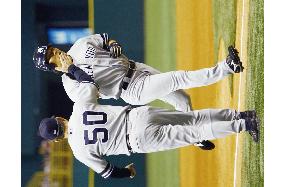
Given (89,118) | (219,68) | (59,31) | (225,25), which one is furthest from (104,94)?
(225,25)

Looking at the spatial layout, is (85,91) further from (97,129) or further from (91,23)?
(91,23)

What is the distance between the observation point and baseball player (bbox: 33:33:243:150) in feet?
9.55

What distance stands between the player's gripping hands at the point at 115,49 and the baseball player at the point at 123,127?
202 mm

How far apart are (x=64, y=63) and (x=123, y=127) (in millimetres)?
499

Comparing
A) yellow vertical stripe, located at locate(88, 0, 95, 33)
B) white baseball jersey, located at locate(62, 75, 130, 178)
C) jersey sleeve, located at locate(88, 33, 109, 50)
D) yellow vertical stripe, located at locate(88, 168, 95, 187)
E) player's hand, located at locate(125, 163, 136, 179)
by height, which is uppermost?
yellow vertical stripe, located at locate(88, 0, 95, 33)

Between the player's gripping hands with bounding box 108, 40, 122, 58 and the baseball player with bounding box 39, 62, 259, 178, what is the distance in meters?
0.20

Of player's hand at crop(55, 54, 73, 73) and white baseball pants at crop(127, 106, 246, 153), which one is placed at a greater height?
player's hand at crop(55, 54, 73, 73)

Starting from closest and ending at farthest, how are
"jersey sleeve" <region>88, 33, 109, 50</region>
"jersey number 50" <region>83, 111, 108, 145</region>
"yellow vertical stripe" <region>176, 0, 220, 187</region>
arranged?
"jersey number 50" <region>83, 111, 108, 145</region> → "jersey sleeve" <region>88, 33, 109, 50</region> → "yellow vertical stripe" <region>176, 0, 220, 187</region>

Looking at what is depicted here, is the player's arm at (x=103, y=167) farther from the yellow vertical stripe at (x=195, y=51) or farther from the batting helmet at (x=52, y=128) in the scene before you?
the yellow vertical stripe at (x=195, y=51)

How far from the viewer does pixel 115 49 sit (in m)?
2.90

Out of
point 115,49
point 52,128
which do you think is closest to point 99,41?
point 115,49

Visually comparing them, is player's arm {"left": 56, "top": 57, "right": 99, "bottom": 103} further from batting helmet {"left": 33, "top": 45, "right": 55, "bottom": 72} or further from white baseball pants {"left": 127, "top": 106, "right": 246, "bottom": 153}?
white baseball pants {"left": 127, "top": 106, "right": 246, "bottom": 153}

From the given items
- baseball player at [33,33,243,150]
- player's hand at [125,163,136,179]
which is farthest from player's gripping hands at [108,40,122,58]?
player's hand at [125,163,136,179]
